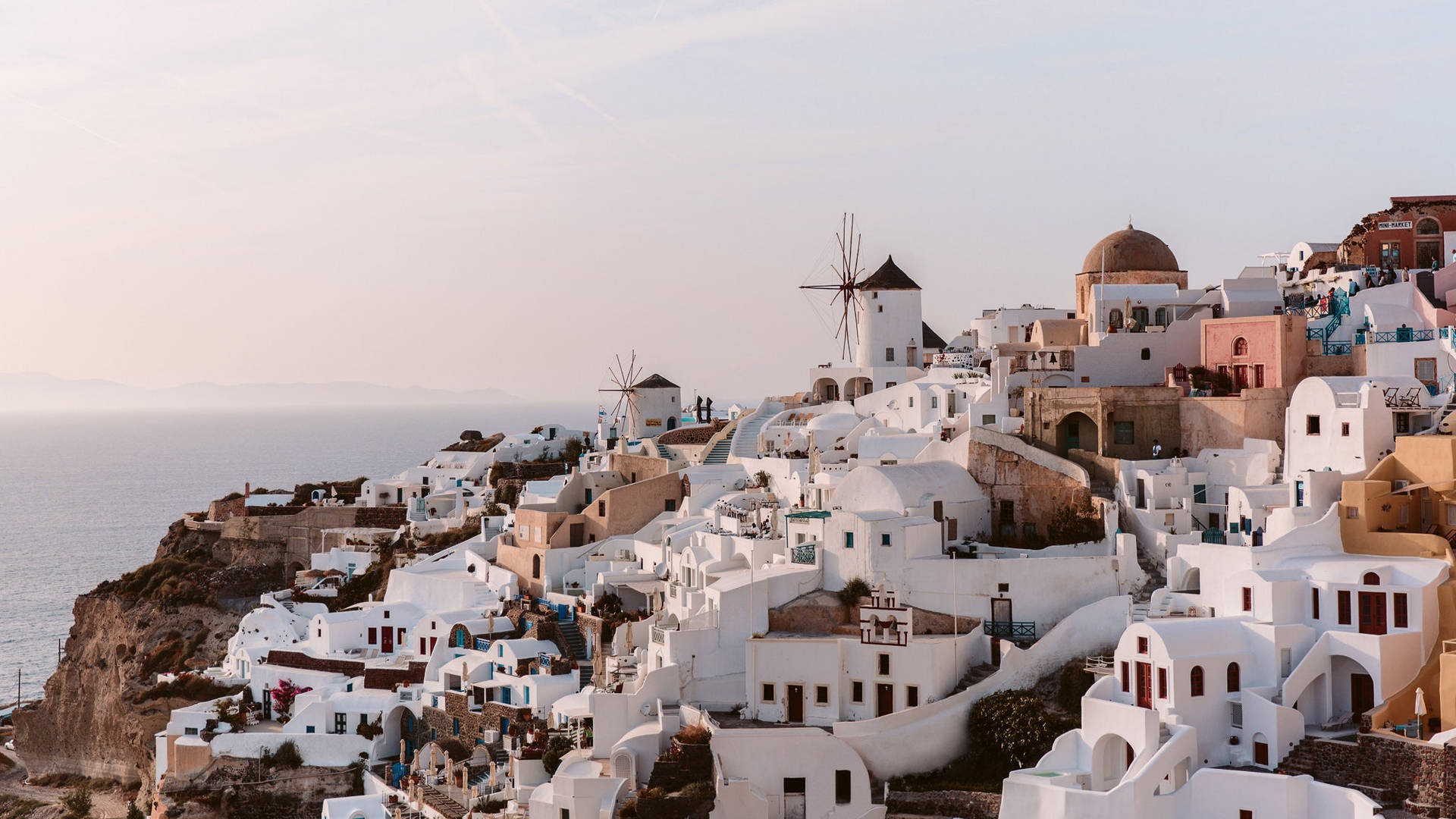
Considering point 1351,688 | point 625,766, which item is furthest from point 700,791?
point 1351,688

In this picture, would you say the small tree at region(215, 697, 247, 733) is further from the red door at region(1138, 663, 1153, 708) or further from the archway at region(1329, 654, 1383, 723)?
the archway at region(1329, 654, 1383, 723)

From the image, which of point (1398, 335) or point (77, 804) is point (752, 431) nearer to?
point (1398, 335)

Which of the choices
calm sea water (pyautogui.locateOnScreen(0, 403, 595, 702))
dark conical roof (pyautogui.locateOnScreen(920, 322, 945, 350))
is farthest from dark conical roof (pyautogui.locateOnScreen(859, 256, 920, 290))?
calm sea water (pyautogui.locateOnScreen(0, 403, 595, 702))

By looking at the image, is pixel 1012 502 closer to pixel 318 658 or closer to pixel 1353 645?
pixel 1353 645

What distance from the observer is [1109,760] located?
23.5 m

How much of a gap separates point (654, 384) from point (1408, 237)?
2526 centimetres

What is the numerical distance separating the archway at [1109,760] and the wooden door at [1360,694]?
11.6 ft

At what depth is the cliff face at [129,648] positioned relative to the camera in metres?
44.1

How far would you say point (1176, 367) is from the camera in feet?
105

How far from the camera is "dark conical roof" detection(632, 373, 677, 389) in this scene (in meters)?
52.1

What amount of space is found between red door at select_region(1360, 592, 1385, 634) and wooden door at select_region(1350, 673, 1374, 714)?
752mm

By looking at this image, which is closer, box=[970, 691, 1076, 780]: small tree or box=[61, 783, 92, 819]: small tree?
box=[970, 691, 1076, 780]: small tree

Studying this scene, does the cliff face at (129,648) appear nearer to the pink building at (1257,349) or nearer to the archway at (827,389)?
the archway at (827,389)

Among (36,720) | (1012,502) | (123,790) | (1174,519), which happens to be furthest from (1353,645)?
(36,720)
